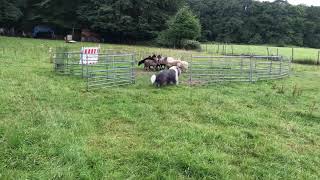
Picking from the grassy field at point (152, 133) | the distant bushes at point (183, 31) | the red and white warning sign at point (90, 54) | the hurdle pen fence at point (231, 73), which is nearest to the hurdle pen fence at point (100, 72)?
the red and white warning sign at point (90, 54)

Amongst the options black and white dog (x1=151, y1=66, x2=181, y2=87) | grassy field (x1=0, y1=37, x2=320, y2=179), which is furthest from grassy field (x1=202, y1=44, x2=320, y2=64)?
black and white dog (x1=151, y1=66, x2=181, y2=87)

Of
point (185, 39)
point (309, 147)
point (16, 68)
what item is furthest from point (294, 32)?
point (309, 147)

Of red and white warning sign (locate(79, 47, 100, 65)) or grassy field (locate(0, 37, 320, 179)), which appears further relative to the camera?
red and white warning sign (locate(79, 47, 100, 65))

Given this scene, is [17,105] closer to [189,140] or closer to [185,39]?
[189,140]

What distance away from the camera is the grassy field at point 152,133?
6.53m

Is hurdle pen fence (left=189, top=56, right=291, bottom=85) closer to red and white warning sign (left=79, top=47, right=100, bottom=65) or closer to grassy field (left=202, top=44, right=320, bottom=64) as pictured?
red and white warning sign (left=79, top=47, right=100, bottom=65)

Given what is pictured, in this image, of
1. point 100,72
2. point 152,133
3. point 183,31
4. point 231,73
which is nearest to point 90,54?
point 100,72

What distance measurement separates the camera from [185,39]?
4194cm

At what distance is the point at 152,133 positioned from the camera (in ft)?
27.2

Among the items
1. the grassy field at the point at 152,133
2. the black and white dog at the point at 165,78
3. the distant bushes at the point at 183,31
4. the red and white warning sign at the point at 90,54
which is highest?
the distant bushes at the point at 183,31

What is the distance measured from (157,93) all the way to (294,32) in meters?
65.3

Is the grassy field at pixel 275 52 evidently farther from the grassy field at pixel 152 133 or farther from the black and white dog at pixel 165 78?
the black and white dog at pixel 165 78

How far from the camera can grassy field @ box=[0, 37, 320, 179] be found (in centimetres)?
653

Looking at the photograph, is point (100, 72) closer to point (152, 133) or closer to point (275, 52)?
point (152, 133)
